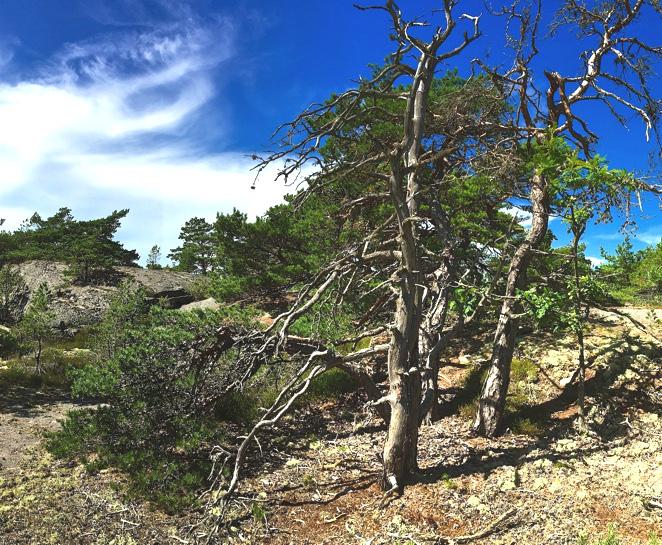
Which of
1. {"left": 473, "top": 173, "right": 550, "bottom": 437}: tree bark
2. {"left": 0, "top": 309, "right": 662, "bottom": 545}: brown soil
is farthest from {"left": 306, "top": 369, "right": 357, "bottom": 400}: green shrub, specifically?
{"left": 473, "top": 173, "right": 550, "bottom": 437}: tree bark

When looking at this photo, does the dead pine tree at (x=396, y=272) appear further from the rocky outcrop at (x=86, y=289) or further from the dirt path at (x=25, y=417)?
the rocky outcrop at (x=86, y=289)

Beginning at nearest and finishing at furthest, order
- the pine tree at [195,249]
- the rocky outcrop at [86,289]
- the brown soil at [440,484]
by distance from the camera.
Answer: the brown soil at [440,484] < the rocky outcrop at [86,289] < the pine tree at [195,249]

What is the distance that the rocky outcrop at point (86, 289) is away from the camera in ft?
84.8

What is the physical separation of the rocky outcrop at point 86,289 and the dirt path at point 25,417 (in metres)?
11.4

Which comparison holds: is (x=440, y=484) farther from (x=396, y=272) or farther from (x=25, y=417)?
(x=25, y=417)

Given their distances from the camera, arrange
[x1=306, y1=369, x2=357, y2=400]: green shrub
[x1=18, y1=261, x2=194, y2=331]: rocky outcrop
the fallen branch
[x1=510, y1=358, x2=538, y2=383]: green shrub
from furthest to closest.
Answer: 1. [x1=18, y1=261, x2=194, y2=331]: rocky outcrop
2. [x1=306, y1=369, x2=357, y2=400]: green shrub
3. [x1=510, y1=358, x2=538, y2=383]: green shrub
4. the fallen branch

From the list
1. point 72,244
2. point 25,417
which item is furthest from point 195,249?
point 25,417

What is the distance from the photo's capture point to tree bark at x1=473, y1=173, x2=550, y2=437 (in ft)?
26.5

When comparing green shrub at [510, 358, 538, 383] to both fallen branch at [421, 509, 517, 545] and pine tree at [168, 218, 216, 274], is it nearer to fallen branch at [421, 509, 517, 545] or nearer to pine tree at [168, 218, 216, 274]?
fallen branch at [421, 509, 517, 545]

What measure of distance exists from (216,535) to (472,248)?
26.2 ft

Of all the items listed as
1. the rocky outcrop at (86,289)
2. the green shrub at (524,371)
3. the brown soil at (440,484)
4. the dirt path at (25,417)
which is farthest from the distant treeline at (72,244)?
the green shrub at (524,371)

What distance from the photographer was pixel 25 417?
11273mm

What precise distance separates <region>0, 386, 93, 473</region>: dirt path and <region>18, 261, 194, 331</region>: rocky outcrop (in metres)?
11.4

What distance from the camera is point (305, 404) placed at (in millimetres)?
10930
